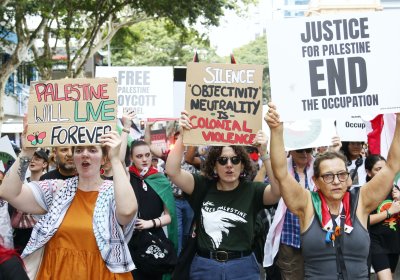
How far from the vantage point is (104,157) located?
4.39m

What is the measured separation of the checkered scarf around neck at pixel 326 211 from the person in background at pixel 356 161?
2.40 meters

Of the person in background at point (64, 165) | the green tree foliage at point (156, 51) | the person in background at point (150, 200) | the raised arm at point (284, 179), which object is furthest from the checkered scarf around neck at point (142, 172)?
the green tree foliage at point (156, 51)

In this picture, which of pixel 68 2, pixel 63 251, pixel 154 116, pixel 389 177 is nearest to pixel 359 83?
pixel 389 177

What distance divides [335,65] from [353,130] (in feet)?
10.2

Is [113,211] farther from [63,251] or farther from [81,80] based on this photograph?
[81,80]

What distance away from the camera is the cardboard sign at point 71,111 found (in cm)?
424

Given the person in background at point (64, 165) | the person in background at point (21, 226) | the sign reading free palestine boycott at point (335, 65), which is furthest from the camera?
the person in background at point (64, 165)

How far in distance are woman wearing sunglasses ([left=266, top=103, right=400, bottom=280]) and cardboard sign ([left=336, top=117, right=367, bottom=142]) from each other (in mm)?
3470

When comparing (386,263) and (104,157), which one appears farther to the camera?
(386,263)

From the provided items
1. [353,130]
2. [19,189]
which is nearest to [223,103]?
[19,189]

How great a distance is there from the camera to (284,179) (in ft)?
13.5

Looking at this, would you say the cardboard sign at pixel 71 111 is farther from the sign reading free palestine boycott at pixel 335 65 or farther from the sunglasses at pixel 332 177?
the sunglasses at pixel 332 177

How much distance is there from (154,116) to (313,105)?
417 centimetres

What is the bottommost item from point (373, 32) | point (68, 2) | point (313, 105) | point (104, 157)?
point (104, 157)
